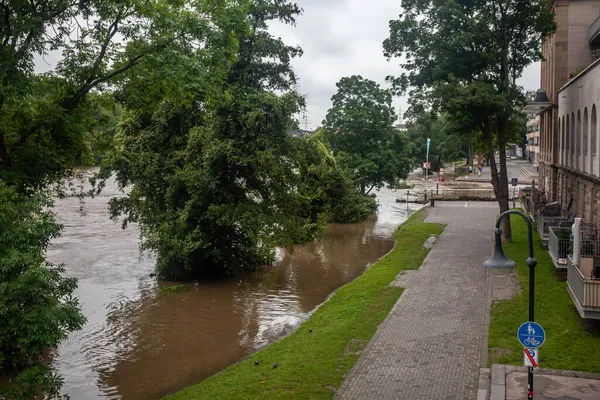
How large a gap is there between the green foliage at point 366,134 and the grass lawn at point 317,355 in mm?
24023

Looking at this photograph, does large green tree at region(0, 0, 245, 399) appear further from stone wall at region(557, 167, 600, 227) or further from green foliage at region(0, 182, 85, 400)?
stone wall at region(557, 167, 600, 227)

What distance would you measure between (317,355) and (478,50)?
1891cm

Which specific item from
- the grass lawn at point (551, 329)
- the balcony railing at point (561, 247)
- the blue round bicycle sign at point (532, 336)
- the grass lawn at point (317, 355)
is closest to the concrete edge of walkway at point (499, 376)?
the grass lawn at point (551, 329)

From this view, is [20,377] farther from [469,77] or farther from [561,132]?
[561,132]

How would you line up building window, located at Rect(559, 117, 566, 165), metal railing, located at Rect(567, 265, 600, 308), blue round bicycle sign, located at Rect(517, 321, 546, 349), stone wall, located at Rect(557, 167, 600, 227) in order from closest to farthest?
blue round bicycle sign, located at Rect(517, 321, 546, 349) < metal railing, located at Rect(567, 265, 600, 308) < stone wall, located at Rect(557, 167, 600, 227) < building window, located at Rect(559, 117, 566, 165)

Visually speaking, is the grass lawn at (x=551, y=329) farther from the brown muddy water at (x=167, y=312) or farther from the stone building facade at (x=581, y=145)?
the brown muddy water at (x=167, y=312)

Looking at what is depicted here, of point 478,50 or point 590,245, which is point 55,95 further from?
point 478,50

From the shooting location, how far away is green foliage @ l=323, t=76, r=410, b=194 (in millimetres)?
48094

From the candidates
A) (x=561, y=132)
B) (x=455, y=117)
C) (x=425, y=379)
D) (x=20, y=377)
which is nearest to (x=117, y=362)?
(x=20, y=377)

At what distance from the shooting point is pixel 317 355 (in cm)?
1566

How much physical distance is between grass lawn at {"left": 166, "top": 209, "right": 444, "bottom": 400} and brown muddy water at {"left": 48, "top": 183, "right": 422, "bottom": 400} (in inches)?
43.8

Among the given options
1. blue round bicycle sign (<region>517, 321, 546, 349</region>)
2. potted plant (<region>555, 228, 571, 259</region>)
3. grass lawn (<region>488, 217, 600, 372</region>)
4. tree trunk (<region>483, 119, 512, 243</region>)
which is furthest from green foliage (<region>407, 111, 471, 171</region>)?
blue round bicycle sign (<region>517, 321, 546, 349</region>)

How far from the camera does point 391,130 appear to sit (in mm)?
49469

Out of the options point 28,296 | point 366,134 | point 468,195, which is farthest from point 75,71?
point 468,195
